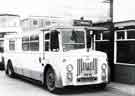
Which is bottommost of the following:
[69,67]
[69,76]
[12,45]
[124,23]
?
[69,76]

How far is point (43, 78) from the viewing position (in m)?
11.3

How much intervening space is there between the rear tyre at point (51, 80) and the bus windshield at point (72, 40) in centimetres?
107

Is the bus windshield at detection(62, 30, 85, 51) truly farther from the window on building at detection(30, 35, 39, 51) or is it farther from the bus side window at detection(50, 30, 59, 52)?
the window on building at detection(30, 35, 39, 51)

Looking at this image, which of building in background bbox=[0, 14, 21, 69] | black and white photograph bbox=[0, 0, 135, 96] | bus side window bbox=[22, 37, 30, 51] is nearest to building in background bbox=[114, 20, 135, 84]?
black and white photograph bbox=[0, 0, 135, 96]

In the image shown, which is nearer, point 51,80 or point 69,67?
point 69,67

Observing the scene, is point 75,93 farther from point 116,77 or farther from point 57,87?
point 116,77

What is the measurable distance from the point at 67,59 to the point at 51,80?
1.18 meters

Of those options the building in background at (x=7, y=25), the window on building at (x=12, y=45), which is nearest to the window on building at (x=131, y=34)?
the window on building at (x=12, y=45)

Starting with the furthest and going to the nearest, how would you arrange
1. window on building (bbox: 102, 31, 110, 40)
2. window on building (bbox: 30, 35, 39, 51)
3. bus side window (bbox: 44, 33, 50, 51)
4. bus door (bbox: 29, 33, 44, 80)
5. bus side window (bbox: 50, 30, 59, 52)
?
1. window on building (bbox: 102, 31, 110, 40)
2. window on building (bbox: 30, 35, 39, 51)
3. bus door (bbox: 29, 33, 44, 80)
4. bus side window (bbox: 44, 33, 50, 51)
5. bus side window (bbox: 50, 30, 59, 52)

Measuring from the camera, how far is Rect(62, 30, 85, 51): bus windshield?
10547 millimetres

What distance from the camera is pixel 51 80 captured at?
1065 centimetres

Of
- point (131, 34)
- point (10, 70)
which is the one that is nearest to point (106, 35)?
point (131, 34)

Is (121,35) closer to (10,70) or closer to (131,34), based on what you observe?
(131,34)

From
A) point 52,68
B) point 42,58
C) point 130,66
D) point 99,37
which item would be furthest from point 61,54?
point 99,37
